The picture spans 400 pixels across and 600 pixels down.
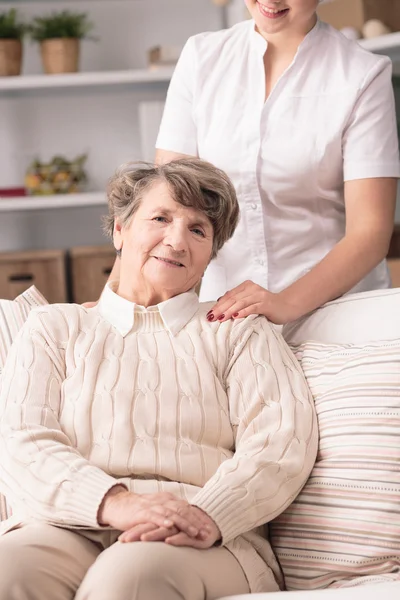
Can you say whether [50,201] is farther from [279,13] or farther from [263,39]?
[279,13]

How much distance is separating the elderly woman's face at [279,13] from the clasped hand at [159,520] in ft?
3.57

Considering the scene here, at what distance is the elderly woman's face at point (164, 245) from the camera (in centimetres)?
181

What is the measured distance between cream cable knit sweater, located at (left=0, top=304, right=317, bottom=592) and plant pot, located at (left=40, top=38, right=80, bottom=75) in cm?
274

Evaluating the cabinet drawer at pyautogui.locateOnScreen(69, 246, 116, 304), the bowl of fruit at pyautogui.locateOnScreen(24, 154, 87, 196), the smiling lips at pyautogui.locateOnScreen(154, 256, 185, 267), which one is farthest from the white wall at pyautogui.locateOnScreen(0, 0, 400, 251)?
the smiling lips at pyautogui.locateOnScreen(154, 256, 185, 267)

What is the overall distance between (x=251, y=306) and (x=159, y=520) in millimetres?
542

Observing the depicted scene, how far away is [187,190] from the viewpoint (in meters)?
1.83

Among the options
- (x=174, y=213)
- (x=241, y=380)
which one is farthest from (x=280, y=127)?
(x=241, y=380)

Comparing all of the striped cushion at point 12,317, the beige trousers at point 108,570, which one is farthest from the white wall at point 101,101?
the beige trousers at point 108,570

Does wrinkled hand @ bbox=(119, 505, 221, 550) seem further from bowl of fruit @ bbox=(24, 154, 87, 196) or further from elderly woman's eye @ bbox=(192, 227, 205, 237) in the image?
bowl of fruit @ bbox=(24, 154, 87, 196)

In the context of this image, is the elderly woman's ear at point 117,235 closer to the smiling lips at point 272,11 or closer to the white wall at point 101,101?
the smiling lips at point 272,11

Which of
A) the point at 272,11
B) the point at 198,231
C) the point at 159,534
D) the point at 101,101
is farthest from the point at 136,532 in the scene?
the point at 101,101

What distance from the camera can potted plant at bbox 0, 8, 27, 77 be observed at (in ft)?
14.0

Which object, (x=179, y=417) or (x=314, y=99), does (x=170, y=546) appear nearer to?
(x=179, y=417)

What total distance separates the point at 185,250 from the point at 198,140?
0.53 metres
